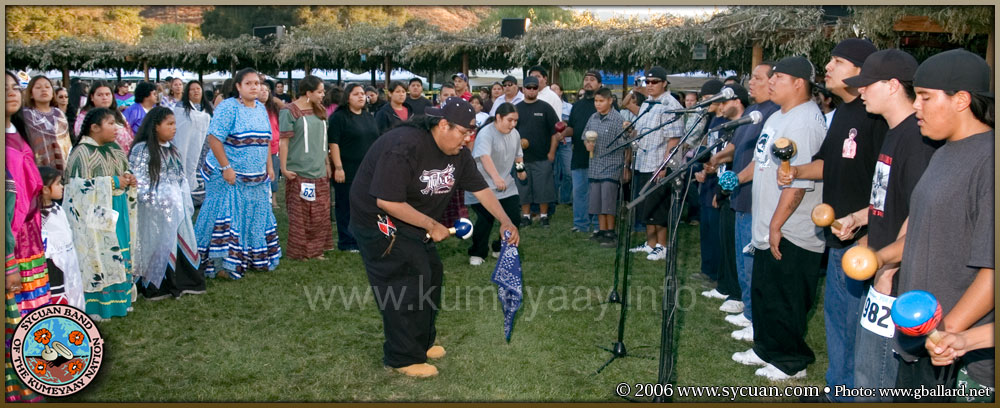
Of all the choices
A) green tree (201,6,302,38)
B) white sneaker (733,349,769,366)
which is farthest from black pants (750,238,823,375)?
green tree (201,6,302,38)

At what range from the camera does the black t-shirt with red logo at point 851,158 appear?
381cm

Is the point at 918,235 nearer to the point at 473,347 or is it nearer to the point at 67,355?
the point at 473,347

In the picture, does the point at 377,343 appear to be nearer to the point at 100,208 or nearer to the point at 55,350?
the point at 55,350

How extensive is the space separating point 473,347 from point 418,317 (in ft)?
2.47

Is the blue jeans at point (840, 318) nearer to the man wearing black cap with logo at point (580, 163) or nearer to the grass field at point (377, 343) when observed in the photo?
the grass field at point (377, 343)

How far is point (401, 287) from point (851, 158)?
2638mm

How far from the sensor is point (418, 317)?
16.0 ft

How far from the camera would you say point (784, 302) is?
4.62 m

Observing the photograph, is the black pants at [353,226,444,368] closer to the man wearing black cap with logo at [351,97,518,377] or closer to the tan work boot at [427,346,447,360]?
the man wearing black cap with logo at [351,97,518,377]

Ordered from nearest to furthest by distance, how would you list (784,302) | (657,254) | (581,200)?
(784,302), (657,254), (581,200)

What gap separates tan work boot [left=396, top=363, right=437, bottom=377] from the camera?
4.88m

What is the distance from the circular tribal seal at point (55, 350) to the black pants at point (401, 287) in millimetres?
1586

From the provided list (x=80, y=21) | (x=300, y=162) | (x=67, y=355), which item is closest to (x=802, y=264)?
(x=67, y=355)

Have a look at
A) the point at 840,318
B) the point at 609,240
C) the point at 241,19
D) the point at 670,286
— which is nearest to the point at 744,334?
the point at 840,318
